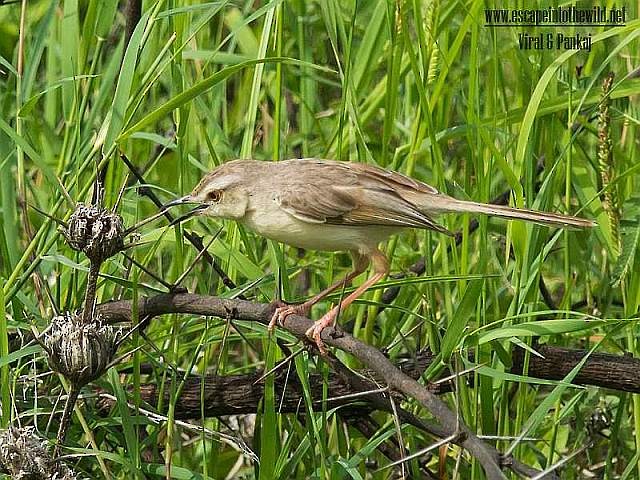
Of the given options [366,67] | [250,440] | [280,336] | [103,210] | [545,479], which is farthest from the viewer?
[250,440]

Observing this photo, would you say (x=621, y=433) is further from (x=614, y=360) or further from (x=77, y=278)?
(x=77, y=278)

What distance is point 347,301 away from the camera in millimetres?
2631

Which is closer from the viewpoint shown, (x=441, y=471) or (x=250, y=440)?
(x=441, y=471)

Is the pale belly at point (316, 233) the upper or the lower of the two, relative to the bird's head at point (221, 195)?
lower

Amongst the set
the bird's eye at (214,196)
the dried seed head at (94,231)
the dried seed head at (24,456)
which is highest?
the dried seed head at (94,231)

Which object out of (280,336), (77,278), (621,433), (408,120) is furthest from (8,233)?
(621,433)

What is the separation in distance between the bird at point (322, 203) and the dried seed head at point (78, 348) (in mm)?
735

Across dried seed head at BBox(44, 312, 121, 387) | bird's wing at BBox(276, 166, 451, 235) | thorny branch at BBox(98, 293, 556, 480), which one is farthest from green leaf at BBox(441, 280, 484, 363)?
dried seed head at BBox(44, 312, 121, 387)

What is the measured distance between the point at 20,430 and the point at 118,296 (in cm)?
91

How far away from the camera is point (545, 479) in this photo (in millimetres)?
1571

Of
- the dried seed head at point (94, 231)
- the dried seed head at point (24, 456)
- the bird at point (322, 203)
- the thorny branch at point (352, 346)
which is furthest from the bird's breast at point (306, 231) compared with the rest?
the dried seed head at point (24, 456)

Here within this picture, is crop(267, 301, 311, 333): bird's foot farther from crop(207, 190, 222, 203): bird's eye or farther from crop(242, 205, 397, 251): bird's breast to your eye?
crop(207, 190, 222, 203): bird's eye

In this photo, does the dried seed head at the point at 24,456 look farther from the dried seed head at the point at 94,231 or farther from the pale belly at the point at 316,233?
the pale belly at the point at 316,233

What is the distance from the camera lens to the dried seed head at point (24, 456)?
6.45 feet
